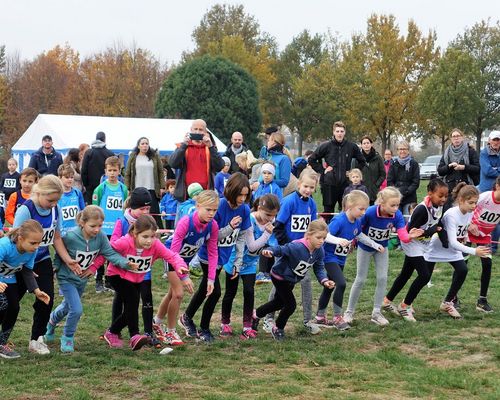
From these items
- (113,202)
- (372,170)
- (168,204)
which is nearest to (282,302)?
(113,202)

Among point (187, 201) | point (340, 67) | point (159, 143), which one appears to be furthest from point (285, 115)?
point (187, 201)

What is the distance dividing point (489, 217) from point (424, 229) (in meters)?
1.28

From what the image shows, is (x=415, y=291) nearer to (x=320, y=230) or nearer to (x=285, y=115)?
(x=320, y=230)

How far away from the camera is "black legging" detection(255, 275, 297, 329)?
7.55 metres

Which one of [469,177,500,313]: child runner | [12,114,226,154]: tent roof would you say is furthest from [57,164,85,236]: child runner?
[12,114,226,154]: tent roof

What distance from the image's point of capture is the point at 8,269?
21.9 ft

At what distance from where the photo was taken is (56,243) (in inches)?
280

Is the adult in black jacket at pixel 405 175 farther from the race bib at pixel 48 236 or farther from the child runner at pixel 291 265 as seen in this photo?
the race bib at pixel 48 236

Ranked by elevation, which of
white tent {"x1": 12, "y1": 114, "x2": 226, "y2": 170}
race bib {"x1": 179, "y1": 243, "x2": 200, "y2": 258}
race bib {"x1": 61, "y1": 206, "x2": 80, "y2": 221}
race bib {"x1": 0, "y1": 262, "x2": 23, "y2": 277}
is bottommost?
race bib {"x1": 0, "y1": 262, "x2": 23, "y2": 277}

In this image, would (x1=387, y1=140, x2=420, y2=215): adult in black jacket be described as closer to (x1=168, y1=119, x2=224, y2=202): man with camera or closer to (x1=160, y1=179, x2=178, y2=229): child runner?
(x1=160, y1=179, x2=178, y2=229): child runner

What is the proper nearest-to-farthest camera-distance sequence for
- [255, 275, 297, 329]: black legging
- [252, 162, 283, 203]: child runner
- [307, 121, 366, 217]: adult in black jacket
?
[255, 275, 297, 329]: black legging < [252, 162, 283, 203]: child runner < [307, 121, 366, 217]: adult in black jacket

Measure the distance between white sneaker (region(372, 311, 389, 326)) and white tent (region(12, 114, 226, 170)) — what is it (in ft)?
64.8

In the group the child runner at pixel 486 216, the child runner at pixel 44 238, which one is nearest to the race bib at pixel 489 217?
the child runner at pixel 486 216

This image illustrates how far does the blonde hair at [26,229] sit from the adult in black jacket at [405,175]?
8.46m
